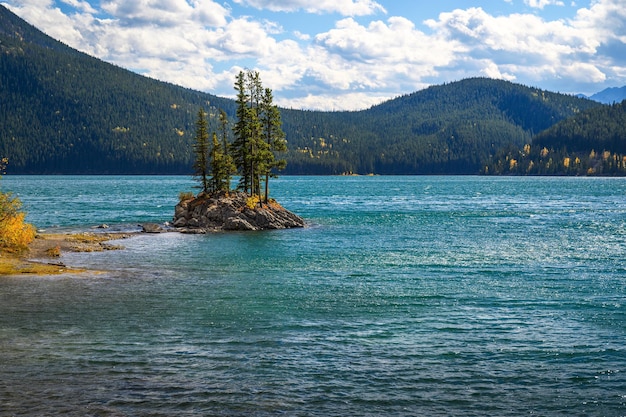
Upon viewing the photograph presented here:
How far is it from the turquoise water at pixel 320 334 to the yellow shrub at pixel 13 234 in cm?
480

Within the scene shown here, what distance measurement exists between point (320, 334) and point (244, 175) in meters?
60.3

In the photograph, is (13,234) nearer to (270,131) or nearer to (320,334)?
(320,334)

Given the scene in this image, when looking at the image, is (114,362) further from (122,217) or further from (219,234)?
(122,217)

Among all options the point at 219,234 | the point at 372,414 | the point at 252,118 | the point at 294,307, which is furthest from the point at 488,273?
the point at 252,118

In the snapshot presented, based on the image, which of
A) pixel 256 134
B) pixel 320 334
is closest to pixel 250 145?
pixel 256 134

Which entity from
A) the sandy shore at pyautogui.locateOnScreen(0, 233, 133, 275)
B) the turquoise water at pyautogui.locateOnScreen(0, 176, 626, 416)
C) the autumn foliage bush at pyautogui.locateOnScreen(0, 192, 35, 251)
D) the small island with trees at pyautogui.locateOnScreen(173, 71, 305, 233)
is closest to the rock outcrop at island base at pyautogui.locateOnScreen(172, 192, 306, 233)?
the small island with trees at pyautogui.locateOnScreen(173, 71, 305, 233)

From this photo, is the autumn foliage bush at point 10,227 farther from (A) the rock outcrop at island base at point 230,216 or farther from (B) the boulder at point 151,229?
(A) the rock outcrop at island base at point 230,216

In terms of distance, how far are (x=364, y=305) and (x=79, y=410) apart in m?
16.7

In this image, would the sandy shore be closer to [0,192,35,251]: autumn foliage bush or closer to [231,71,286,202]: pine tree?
[0,192,35,251]: autumn foliage bush

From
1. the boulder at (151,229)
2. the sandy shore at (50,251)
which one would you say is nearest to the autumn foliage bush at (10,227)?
the sandy shore at (50,251)

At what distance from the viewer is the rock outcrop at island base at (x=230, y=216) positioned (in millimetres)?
72625

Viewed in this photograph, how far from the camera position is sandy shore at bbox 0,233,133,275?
39.5m

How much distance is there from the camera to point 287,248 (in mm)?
55188

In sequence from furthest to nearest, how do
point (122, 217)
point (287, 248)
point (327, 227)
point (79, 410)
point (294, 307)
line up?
point (122, 217)
point (327, 227)
point (287, 248)
point (294, 307)
point (79, 410)
